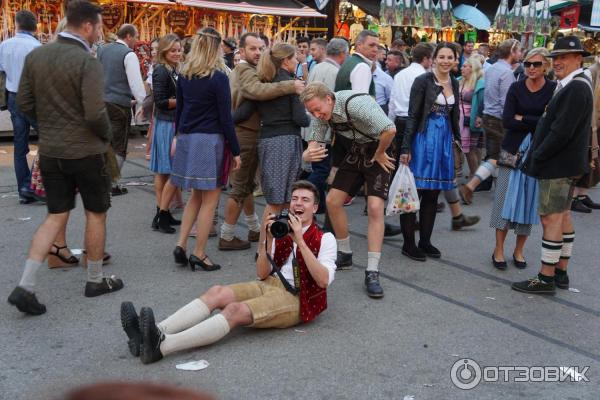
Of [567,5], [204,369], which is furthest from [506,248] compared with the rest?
[567,5]

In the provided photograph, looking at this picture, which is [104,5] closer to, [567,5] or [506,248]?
[506,248]

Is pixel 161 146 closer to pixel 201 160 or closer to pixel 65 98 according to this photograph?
pixel 201 160

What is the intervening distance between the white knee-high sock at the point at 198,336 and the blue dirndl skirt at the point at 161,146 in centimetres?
289

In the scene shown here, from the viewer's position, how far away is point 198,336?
3869mm

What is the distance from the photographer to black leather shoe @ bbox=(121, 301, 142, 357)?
383cm

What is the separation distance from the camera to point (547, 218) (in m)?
5.09

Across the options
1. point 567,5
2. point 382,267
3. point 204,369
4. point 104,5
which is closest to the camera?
point 204,369

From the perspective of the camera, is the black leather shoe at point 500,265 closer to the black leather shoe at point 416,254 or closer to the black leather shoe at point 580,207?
the black leather shoe at point 416,254

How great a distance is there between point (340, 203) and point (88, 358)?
2.23 meters

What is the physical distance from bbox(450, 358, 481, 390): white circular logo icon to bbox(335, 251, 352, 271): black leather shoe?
5.65ft

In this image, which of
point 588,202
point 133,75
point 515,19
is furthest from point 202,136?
point 515,19

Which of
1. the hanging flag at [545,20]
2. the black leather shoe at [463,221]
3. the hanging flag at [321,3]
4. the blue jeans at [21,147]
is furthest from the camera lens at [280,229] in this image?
the hanging flag at [545,20]

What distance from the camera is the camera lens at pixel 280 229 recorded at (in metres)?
4.08

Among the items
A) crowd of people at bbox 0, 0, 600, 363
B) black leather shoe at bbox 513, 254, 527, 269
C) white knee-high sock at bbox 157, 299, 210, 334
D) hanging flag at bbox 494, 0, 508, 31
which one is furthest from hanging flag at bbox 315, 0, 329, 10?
white knee-high sock at bbox 157, 299, 210, 334
